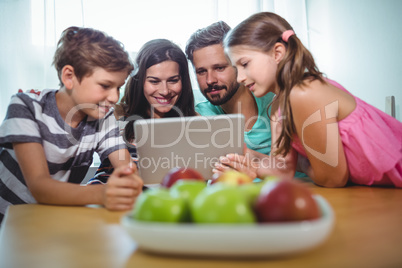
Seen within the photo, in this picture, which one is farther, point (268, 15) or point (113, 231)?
point (268, 15)

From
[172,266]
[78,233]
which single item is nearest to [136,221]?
[172,266]

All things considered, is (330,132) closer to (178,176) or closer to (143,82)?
(178,176)

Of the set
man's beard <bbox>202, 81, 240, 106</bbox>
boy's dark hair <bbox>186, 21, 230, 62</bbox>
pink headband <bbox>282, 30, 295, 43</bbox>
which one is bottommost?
man's beard <bbox>202, 81, 240, 106</bbox>

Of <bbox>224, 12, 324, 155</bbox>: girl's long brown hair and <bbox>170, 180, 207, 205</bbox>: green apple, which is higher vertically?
<bbox>224, 12, 324, 155</bbox>: girl's long brown hair

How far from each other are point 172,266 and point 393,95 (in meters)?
1.96

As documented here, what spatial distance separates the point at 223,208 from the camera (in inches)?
17.0

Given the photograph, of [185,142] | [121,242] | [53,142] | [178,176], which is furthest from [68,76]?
[121,242]

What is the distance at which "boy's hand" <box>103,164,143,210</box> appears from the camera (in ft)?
2.59

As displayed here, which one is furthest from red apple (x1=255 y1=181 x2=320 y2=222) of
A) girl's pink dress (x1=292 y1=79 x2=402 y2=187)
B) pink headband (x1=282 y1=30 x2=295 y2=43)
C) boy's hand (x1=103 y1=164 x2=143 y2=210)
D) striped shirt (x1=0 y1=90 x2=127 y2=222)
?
pink headband (x1=282 y1=30 x2=295 y2=43)

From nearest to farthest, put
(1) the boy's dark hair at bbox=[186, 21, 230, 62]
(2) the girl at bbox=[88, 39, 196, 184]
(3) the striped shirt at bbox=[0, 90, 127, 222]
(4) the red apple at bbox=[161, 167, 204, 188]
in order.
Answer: (4) the red apple at bbox=[161, 167, 204, 188] < (3) the striped shirt at bbox=[0, 90, 127, 222] < (2) the girl at bbox=[88, 39, 196, 184] < (1) the boy's dark hair at bbox=[186, 21, 230, 62]

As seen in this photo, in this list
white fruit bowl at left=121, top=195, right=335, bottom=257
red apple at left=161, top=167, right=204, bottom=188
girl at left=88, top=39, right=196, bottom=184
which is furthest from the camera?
girl at left=88, top=39, right=196, bottom=184

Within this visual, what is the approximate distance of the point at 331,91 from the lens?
44.3 inches

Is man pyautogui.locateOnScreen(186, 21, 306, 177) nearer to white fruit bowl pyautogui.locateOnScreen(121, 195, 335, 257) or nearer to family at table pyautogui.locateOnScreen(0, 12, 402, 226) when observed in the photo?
family at table pyautogui.locateOnScreen(0, 12, 402, 226)

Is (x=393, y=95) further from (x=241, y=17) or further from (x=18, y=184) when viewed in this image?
(x=18, y=184)
